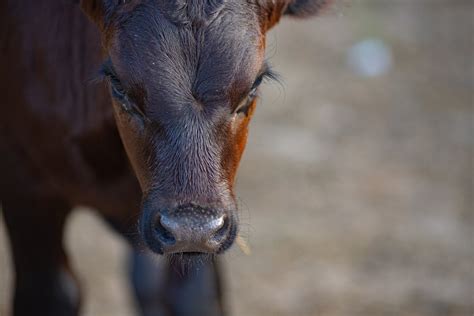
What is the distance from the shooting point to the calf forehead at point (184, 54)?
3.71m

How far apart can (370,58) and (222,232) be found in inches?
239

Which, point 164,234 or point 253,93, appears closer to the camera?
point 164,234

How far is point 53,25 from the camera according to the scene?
461cm

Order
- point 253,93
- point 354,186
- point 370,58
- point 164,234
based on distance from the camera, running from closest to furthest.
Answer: point 164,234
point 253,93
point 354,186
point 370,58

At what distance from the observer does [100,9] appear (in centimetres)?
394

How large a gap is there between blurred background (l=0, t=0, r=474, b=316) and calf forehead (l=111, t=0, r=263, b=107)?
78.9 inches

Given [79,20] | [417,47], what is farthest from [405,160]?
[79,20]

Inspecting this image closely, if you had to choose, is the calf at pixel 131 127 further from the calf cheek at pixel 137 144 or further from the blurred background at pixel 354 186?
the blurred background at pixel 354 186

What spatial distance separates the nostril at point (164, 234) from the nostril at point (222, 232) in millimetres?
143

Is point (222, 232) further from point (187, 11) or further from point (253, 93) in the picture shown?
point (187, 11)

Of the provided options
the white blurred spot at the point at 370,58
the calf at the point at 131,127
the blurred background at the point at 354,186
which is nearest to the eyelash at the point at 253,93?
the calf at the point at 131,127

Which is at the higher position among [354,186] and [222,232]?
[222,232]

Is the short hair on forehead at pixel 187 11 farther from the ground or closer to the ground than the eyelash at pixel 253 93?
farther from the ground

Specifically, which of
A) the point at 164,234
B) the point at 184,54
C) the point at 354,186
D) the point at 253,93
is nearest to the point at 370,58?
the point at 354,186
